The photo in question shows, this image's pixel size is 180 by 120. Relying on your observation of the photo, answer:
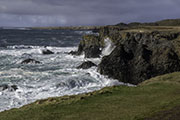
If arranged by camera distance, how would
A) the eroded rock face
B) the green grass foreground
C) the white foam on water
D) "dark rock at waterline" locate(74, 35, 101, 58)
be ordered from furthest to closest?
"dark rock at waterline" locate(74, 35, 101, 58), the eroded rock face, the white foam on water, the green grass foreground

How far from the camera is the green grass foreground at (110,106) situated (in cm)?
1683

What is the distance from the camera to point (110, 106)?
758 inches

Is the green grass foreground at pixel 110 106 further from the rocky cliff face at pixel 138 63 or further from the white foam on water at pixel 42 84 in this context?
the rocky cliff face at pixel 138 63

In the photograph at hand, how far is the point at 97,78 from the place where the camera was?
3897 cm

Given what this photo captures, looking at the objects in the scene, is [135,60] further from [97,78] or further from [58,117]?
[58,117]

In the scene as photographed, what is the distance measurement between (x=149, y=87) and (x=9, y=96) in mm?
16340

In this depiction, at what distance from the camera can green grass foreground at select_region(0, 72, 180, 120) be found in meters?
16.8

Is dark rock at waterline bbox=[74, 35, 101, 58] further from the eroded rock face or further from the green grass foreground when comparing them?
the green grass foreground

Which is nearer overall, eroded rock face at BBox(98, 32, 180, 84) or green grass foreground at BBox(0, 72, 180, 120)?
green grass foreground at BBox(0, 72, 180, 120)

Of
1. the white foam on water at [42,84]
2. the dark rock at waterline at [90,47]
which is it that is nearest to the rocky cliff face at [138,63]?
the white foam on water at [42,84]

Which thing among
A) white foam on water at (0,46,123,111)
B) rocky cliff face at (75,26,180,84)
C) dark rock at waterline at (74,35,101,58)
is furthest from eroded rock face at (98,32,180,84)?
dark rock at waterline at (74,35,101,58)

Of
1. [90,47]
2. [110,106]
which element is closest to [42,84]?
[110,106]

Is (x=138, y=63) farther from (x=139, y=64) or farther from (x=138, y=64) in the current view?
(x=139, y=64)

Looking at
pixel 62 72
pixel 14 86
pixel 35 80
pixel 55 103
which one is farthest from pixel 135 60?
pixel 55 103
